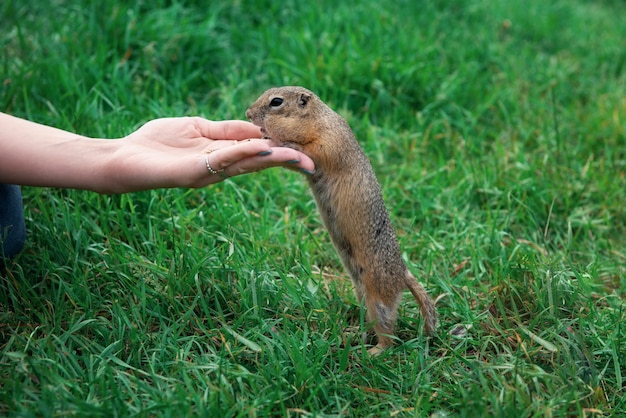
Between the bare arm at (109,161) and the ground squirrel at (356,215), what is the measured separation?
0.18 metres

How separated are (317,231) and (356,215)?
87cm

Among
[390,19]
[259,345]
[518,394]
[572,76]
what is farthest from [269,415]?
[572,76]

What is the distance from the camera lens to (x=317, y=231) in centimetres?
371

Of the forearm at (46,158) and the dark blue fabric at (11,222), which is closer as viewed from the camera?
the forearm at (46,158)

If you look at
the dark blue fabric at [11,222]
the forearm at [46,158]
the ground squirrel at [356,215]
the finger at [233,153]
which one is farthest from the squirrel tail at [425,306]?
the dark blue fabric at [11,222]

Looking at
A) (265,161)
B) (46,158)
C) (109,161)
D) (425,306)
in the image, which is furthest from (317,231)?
(46,158)

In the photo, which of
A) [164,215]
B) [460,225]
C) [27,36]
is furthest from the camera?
[27,36]

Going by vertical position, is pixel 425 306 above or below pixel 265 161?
below

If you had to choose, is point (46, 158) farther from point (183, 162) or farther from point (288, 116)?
point (288, 116)

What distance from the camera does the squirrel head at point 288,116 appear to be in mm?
2988

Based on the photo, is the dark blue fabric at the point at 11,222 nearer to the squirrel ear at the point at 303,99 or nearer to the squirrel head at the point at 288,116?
the squirrel head at the point at 288,116

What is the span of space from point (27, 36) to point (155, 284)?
102 inches

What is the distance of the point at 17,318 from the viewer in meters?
2.71

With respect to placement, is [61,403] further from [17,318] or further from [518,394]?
[518,394]
